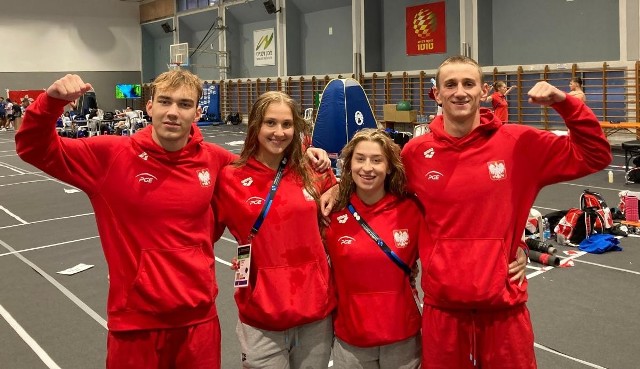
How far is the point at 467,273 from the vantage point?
8.34 ft

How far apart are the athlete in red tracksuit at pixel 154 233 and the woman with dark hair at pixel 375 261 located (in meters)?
0.63

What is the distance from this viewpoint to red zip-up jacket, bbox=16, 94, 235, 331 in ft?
8.27

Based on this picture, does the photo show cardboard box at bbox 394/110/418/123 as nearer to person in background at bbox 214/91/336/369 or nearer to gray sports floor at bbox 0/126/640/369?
gray sports floor at bbox 0/126/640/369

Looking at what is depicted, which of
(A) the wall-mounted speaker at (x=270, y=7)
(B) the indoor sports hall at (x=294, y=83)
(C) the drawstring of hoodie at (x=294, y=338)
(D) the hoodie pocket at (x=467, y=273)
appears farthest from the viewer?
(A) the wall-mounted speaker at (x=270, y=7)

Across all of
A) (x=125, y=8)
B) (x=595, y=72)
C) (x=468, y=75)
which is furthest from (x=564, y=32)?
(x=125, y=8)

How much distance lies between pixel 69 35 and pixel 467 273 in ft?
120

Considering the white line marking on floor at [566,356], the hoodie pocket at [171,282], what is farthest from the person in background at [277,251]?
the white line marking on floor at [566,356]

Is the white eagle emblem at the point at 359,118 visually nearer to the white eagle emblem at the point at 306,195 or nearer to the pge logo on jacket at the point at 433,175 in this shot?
the white eagle emblem at the point at 306,195

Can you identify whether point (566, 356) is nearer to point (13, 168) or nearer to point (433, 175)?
point (433, 175)

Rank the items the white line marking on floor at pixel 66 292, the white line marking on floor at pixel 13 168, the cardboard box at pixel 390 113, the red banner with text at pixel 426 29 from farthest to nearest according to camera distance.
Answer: the red banner with text at pixel 426 29
the cardboard box at pixel 390 113
the white line marking on floor at pixel 13 168
the white line marking on floor at pixel 66 292

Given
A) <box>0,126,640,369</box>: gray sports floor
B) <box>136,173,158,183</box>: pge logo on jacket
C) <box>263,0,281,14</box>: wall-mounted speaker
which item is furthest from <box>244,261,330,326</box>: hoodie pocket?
<box>263,0,281,14</box>: wall-mounted speaker

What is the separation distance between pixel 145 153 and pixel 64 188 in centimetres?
1153

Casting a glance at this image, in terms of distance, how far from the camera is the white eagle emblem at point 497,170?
2611mm

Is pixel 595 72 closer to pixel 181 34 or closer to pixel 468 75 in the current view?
pixel 468 75
